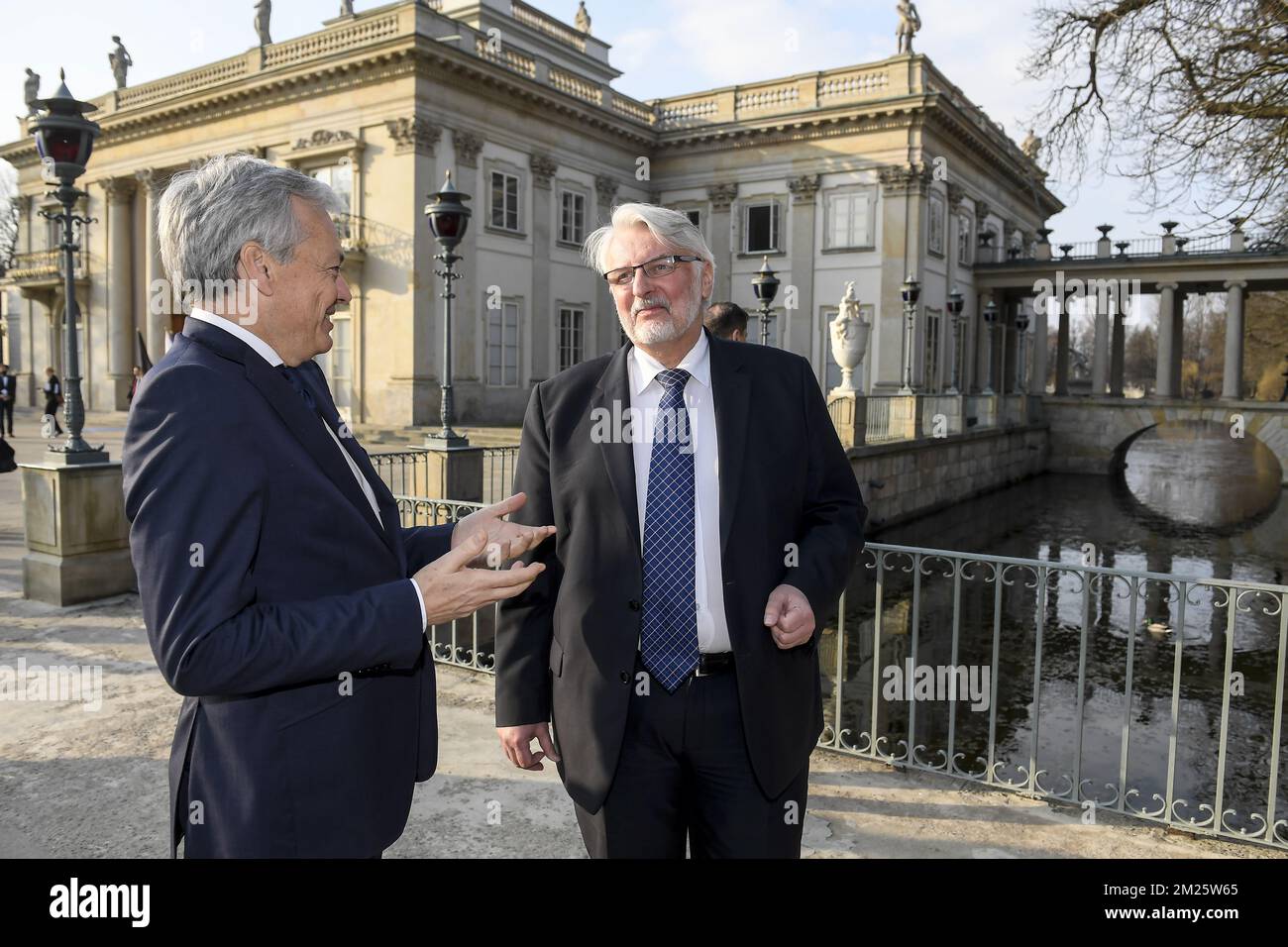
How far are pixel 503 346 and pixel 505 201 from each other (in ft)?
13.4

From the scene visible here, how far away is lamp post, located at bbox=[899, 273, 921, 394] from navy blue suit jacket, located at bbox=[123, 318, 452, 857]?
22.1 m

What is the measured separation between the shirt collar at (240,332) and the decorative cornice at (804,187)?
3050 cm

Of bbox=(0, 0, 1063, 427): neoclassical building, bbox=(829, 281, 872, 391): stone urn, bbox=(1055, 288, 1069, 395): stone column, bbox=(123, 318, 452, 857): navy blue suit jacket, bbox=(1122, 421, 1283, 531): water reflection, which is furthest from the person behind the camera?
bbox=(1055, 288, 1069, 395): stone column

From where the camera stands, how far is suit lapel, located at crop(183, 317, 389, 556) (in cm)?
186

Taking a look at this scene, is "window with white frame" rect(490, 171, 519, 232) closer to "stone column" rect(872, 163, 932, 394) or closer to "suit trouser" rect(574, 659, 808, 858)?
"stone column" rect(872, 163, 932, 394)

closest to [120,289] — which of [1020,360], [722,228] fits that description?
[722,228]

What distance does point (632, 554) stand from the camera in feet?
7.95

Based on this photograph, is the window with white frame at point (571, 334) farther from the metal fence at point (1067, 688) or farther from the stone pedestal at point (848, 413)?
the metal fence at point (1067, 688)

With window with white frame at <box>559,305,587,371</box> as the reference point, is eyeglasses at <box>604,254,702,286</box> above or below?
below

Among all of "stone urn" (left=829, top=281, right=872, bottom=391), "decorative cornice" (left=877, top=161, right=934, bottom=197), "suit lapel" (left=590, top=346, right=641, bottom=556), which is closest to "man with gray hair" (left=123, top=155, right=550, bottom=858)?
"suit lapel" (left=590, top=346, right=641, bottom=556)

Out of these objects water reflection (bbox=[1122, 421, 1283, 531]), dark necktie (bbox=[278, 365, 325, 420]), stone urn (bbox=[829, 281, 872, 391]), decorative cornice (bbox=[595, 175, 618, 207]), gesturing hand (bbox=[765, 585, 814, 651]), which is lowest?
water reflection (bbox=[1122, 421, 1283, 531])

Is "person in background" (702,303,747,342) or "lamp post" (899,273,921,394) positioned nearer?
"person in background" (702,303,747,342)

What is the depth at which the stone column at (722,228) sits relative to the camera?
3171 cm

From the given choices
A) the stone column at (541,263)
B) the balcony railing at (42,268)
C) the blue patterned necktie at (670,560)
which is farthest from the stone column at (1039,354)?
the blue patterned necktie at (670,560)
